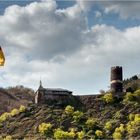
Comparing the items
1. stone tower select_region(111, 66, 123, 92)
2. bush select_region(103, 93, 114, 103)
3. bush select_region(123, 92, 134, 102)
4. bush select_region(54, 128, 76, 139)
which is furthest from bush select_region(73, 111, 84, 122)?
stone tower select_region(111, 66, 123, 92)

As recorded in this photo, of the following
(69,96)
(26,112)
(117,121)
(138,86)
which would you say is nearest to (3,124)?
(26,112)

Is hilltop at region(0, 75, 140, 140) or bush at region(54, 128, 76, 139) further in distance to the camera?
hilltop at region(0, 75, 140, 140)

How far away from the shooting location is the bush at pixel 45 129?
3004 inches

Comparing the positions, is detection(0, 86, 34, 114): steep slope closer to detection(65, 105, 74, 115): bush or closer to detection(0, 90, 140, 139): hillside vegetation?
detection(0, 90, 140, 139): hillside vegetation

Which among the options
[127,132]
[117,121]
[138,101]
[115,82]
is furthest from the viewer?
[115,82]

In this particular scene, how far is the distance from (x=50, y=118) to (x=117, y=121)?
1163cm

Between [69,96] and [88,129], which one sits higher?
[69,96]

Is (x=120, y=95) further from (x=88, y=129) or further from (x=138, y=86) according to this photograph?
(x=88, y=129)

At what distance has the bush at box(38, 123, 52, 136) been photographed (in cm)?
7631

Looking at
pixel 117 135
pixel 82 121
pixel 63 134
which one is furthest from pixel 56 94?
pixel 117 135

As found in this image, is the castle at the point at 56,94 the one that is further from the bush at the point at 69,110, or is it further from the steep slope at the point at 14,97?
the steep slope at the point at 14,97

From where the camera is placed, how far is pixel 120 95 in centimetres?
8975

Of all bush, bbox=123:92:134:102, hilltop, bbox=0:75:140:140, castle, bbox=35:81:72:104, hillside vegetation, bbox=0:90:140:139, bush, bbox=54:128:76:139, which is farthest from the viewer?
castle, bbox=35:81:72:104

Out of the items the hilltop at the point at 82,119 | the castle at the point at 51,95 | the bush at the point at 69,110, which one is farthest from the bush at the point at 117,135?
the castle at the point at 51,95
